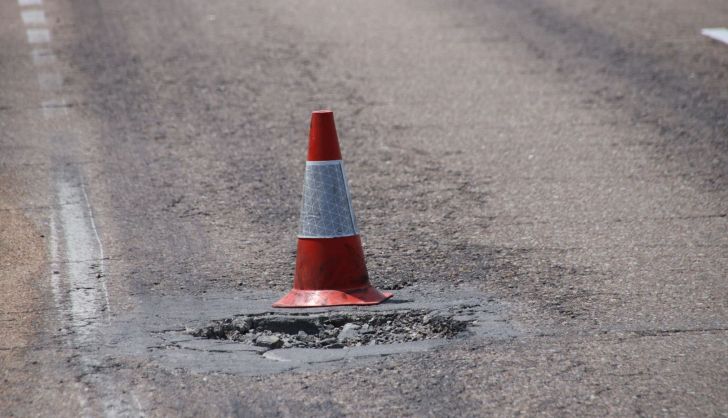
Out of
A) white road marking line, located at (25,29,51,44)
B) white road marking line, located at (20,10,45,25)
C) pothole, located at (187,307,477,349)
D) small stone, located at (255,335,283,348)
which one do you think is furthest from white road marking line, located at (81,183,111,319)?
white road marking line, located at (20,10,45,25)

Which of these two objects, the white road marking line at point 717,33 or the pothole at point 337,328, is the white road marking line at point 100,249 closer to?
the pothole at point 337,328

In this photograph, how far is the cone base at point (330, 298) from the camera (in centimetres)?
525

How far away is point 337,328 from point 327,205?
75cm

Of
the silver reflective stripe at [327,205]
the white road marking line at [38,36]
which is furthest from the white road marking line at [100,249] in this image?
→ the white road marking line at [38,36]

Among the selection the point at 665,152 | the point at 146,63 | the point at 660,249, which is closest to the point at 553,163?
the point at 665,152

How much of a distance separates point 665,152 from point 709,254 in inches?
91.5

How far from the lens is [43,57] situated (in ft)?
35.8

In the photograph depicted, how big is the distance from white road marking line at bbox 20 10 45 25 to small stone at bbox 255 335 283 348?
8781 mm

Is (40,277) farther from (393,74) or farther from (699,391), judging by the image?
(393,74)

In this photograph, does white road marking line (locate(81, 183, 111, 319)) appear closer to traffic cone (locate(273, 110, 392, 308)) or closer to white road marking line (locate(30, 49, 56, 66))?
traffic cone (locate(273, 110, 392, 308))

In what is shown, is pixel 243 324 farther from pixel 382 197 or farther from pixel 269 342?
pixel 382 197

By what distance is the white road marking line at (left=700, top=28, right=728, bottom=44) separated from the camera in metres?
11.2

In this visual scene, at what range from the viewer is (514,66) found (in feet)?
34.8

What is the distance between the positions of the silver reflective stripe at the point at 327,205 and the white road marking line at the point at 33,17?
8.08 m
